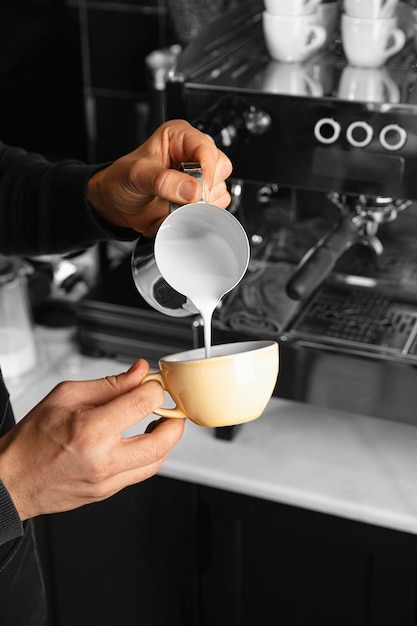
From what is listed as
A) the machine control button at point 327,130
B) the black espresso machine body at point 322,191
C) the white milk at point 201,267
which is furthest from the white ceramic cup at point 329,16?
the white milk at point 201,267

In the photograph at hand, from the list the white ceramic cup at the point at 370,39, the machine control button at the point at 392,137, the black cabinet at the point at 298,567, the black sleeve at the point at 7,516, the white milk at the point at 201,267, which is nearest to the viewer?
the black sleeve at the point at 7,516

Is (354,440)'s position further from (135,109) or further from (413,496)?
(135,109)

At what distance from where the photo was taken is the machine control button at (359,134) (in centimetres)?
111

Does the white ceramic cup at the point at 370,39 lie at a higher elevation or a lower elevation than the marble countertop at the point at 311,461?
A: higher

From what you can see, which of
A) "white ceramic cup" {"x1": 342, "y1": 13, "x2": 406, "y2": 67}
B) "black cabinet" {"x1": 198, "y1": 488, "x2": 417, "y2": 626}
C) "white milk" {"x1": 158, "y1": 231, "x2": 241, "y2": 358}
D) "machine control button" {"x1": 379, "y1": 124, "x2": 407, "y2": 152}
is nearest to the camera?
"white milk" {"x1": 158, "y1": 231, "x2": 241, "y2": 358}

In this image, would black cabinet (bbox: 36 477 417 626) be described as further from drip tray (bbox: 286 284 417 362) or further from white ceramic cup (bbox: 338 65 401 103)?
white ceramic cup (bbox: 338 65 401 103)

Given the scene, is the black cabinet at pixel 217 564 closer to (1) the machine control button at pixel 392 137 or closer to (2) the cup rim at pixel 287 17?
(1) the machine control button at pixel 392 137

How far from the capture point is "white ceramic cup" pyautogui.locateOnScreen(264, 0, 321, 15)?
48.0 inches

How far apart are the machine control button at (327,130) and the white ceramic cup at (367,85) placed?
1.2 inches

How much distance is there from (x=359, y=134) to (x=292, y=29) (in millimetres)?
201

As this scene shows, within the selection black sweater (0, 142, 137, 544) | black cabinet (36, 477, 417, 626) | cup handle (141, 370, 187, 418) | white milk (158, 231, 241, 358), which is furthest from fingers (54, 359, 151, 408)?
black cabinet (36, 477, 417, 626)

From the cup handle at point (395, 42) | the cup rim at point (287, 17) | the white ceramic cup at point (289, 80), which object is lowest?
the white ceramic cup at point (289, 80)

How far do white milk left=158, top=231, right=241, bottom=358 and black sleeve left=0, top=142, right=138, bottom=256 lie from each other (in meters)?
0.20

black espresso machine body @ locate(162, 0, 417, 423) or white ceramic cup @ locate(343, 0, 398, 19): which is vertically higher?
white ceramic cup @ locate(343, 0, 398, 19)
